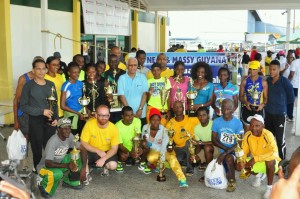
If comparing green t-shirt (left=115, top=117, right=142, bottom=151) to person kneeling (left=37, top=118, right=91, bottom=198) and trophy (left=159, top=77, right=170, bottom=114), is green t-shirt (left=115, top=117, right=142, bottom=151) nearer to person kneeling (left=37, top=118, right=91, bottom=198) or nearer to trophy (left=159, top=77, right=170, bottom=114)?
trophy (left=159, top=77, right=170, bottom=114)

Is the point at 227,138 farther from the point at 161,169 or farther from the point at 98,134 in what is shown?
the point at 98,134

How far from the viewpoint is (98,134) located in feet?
17.1

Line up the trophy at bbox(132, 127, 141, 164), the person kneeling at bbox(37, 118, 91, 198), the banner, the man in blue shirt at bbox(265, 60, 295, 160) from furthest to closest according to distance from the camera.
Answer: the banner < the man in blue shirt at bbox(265, 60, 295, 160) < the trophy at bbox(132, 127, 141, 164) < the person kneeling at bbox(37, 118, 91, 198)

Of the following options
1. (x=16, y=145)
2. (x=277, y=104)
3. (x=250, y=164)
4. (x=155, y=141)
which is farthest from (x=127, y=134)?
(x=277, y=104)

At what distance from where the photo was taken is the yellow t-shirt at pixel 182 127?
5.65 meters

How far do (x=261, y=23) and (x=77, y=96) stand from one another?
123 ft

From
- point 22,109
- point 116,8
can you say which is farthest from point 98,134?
point 116,8

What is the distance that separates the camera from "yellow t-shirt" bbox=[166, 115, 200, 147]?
18.5 ft

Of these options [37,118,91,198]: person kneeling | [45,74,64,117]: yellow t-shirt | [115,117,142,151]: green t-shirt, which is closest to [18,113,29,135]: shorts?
[37,118,91,198]: person kneeling

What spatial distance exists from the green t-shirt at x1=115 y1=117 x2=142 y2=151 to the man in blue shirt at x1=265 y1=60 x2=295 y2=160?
1906 mm

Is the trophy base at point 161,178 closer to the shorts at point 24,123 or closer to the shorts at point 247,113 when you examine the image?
the shorts at point 247,113

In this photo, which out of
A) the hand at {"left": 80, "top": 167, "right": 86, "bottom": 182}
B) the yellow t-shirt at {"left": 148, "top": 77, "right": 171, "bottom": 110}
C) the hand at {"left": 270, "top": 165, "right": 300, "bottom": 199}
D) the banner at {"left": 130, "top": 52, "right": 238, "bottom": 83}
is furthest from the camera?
the banner at {"left": 130, "top": 52, "right": 238, "bottom": 83}

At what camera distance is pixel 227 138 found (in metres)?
5.23

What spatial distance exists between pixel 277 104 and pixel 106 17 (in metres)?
8.39
